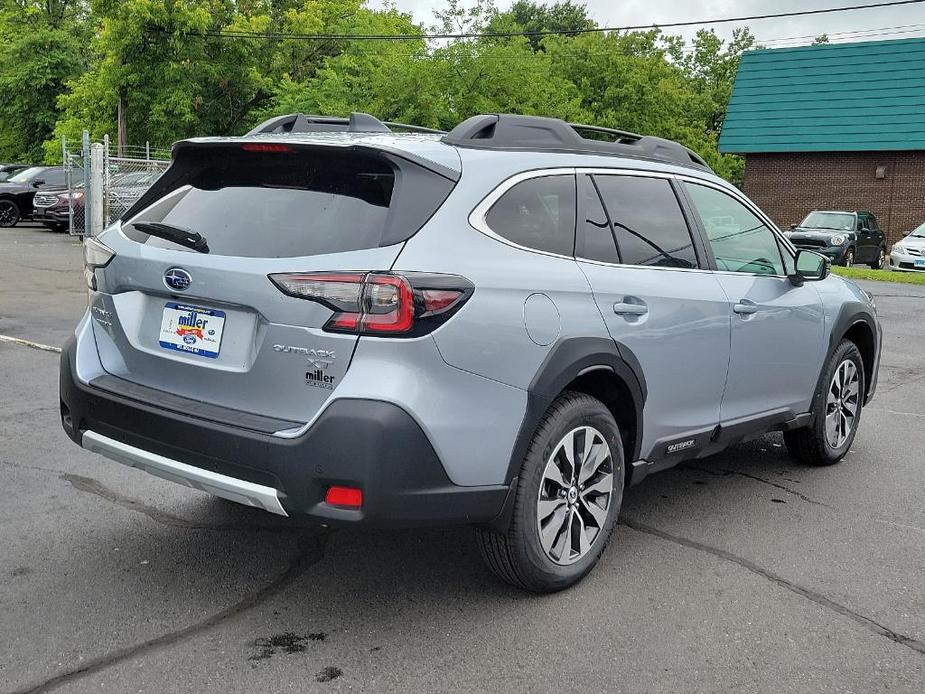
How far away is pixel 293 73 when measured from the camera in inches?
1678

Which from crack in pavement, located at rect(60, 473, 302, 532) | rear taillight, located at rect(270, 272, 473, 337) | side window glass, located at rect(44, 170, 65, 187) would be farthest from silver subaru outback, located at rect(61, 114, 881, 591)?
side window glass, located at rect(44, 170, 65, 187)

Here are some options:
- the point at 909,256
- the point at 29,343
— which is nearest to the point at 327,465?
the point at 29,343

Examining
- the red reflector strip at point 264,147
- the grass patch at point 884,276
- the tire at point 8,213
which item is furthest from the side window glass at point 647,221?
the tire at point 8,213

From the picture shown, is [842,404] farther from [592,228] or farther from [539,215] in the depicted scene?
[539,215]

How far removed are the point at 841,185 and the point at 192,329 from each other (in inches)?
1484

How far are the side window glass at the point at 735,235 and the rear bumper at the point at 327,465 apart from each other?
81.0 inches

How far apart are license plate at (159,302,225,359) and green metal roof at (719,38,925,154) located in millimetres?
36578

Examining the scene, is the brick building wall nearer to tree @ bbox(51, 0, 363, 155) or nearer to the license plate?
tree @ bbox(51, 0, 363, 155)

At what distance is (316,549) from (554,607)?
3.65 ft

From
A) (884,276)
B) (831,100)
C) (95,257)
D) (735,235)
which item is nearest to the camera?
(95,257)

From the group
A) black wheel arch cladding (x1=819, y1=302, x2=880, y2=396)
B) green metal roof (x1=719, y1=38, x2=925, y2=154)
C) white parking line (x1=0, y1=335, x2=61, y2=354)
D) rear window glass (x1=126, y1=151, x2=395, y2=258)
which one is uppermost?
green metal roof (x1=719, y1=38, x2=925, y2=154)

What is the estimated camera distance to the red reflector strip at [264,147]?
3.70 meters

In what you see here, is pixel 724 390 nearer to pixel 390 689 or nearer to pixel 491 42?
pixel 390 689

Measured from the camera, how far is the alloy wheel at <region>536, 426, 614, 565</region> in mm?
3820
